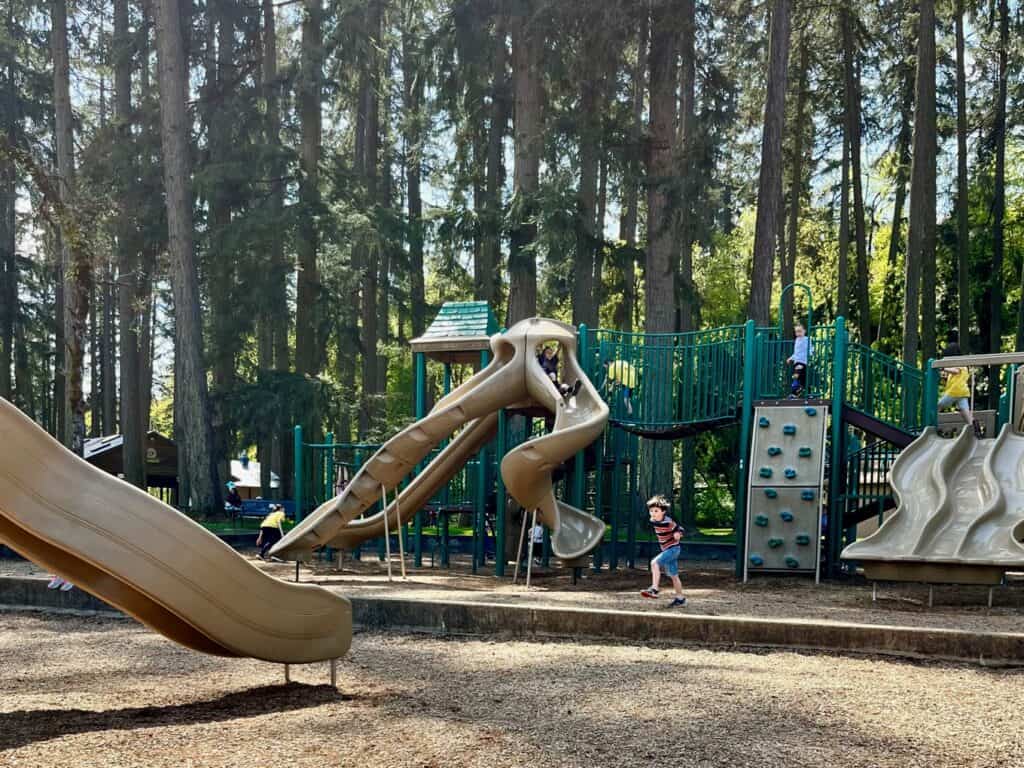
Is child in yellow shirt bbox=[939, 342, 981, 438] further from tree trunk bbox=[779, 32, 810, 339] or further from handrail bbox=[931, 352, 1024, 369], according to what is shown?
tree trunk bbox=[779, 32, 810, 339]

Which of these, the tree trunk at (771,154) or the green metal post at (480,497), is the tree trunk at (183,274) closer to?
the green metal post at (480,497)

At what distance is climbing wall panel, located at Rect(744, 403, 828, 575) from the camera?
15477mm

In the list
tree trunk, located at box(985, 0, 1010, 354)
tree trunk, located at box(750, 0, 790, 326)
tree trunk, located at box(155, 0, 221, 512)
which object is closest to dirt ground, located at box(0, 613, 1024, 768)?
tree trunk, located at box(750, 0, 790, 326)

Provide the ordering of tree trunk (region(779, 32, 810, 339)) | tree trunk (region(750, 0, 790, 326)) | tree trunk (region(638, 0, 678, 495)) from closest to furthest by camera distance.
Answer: tree trunk (region(750, 0, 790, 326))
tree trunk (region(638, 0, 678, 495))
tree trunk (region(779, 32, 810, 339))

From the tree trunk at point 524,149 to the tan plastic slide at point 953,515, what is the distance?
40.0ft

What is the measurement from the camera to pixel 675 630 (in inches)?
370

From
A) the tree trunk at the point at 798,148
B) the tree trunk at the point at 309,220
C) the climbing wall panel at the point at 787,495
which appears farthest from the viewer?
the tree trunk at the point at 798,148

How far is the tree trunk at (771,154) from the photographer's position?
2170 centimetres

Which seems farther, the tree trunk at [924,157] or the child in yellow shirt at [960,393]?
the tree trunk at [924,157]

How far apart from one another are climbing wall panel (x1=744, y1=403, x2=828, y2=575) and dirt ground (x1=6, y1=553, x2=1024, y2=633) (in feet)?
1.15

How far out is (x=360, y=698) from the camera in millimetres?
7344

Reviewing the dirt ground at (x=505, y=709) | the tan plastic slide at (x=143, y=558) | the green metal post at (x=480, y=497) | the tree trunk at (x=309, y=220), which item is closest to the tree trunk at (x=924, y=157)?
the green metal post at (x=480, y=497)

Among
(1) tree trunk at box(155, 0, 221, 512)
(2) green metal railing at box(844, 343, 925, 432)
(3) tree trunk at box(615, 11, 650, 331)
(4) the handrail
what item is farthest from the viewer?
(1) tree trunk at box(155, 0, 221, 512)

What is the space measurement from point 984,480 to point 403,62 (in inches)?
1114
